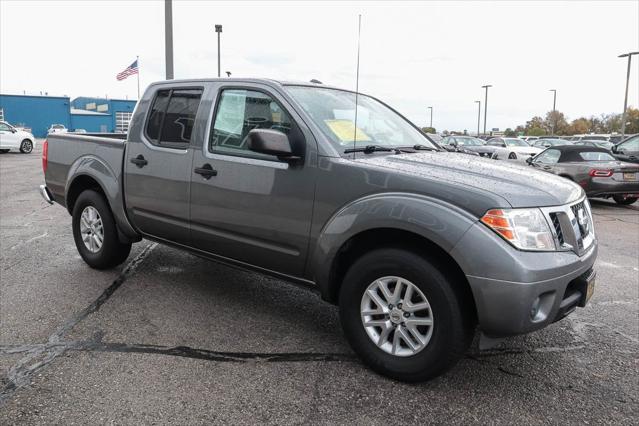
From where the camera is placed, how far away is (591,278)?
3064 mm

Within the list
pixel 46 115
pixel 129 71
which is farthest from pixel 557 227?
pixel 46 115

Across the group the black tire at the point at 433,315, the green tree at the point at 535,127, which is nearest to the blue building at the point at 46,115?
the black tire at the point at 433,315

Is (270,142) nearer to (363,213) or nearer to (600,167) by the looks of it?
(363,213)

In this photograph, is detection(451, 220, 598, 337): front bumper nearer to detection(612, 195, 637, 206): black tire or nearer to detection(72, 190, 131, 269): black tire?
detection(72, 190, 131, 269): black tire

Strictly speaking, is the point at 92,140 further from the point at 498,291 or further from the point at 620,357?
the point at 620,357

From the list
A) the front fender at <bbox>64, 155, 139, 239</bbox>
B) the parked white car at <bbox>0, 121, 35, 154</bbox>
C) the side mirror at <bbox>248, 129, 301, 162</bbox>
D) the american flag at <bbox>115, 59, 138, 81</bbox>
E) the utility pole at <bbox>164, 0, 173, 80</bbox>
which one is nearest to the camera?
the side mirror at <bbox>248, 129, 301, 162</bbox>

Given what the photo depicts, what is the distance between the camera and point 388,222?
2.93 m

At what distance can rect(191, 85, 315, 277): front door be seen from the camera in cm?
340

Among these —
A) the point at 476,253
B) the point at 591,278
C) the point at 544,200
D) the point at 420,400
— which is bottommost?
the point at 420,400

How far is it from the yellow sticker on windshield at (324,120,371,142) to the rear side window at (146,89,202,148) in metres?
1.27

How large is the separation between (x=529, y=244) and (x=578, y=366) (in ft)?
4.07

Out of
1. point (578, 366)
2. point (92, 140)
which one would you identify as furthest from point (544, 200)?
point (92, 140)

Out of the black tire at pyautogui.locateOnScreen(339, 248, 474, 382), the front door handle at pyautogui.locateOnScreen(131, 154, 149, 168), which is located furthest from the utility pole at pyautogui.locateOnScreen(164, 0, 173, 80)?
the black tire at pyautogui.locateOnScreen(339, 248, 474, 382)

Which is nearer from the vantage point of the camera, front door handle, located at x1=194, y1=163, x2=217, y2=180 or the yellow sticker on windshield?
the yellow sticker on windshield
